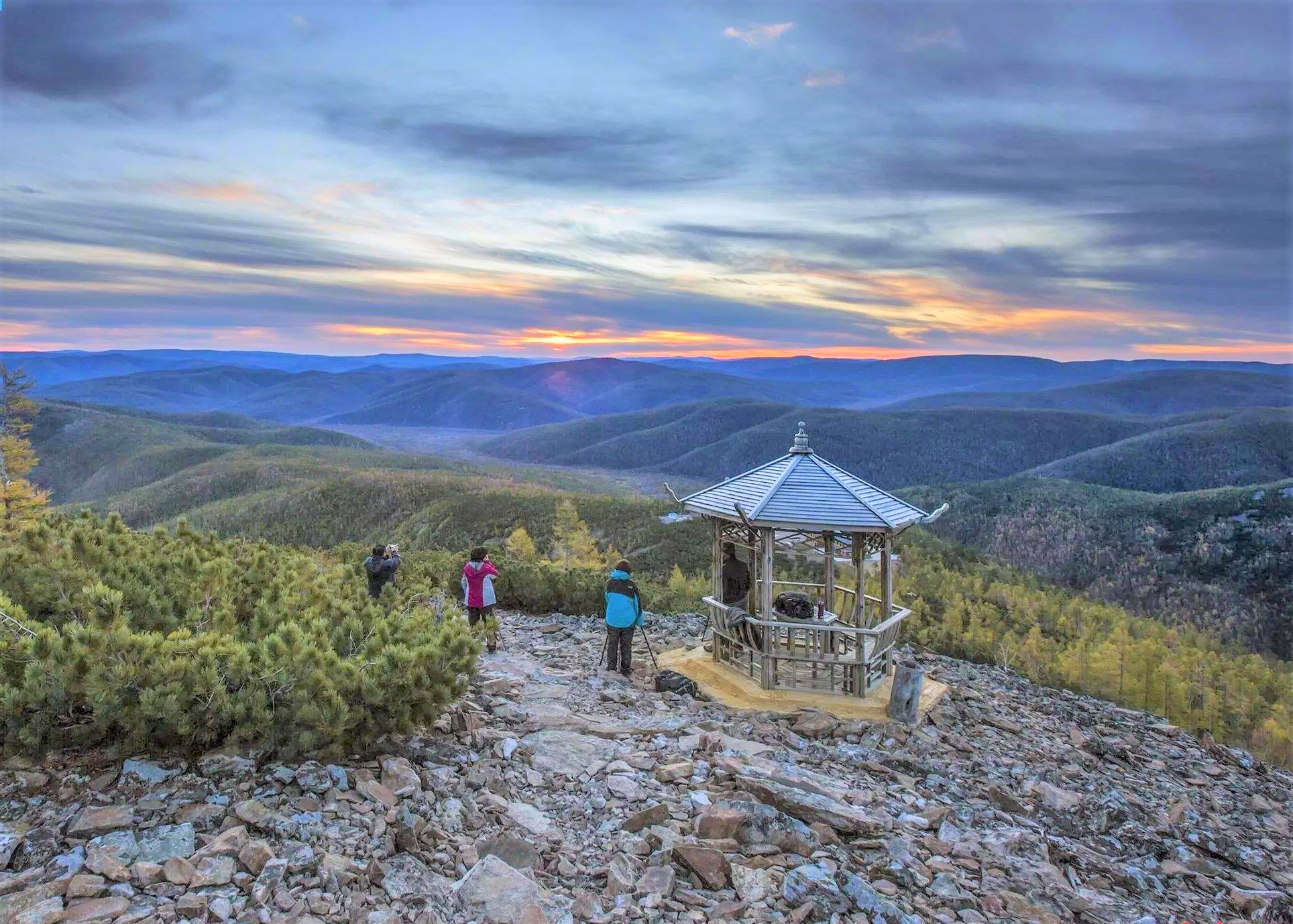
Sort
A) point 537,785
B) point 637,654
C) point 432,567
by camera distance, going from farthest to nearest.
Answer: point 432,567 < point 637,654 < point 537,785

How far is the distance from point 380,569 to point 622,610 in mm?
3997

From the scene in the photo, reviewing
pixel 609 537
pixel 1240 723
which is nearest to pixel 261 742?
pixel 1240 723

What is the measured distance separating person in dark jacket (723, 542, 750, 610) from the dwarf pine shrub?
5.40m

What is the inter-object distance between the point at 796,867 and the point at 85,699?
5.56 meters

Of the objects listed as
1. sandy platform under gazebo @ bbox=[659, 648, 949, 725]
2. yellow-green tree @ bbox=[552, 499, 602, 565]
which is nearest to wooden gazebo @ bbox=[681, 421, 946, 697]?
sandy platform under gazebo @ bbox=[659, 648, 949, 725]

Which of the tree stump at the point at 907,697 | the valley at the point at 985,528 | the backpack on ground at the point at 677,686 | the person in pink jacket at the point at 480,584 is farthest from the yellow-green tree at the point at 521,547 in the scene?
the tree stump at the point at 907,697

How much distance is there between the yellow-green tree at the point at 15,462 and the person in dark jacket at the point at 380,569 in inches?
702

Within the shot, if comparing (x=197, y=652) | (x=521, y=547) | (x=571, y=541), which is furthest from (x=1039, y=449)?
(x=197, y=652)

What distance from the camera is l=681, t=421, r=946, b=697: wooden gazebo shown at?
1071 cm

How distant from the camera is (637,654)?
1285 cm

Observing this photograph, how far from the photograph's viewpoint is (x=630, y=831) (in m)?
6.16

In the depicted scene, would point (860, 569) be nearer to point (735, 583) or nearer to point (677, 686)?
point (735, 583)

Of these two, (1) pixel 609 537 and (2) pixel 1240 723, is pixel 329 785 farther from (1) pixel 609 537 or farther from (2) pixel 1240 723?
(1) pixel 609 537

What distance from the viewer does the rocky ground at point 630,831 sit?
4719 millimetres
